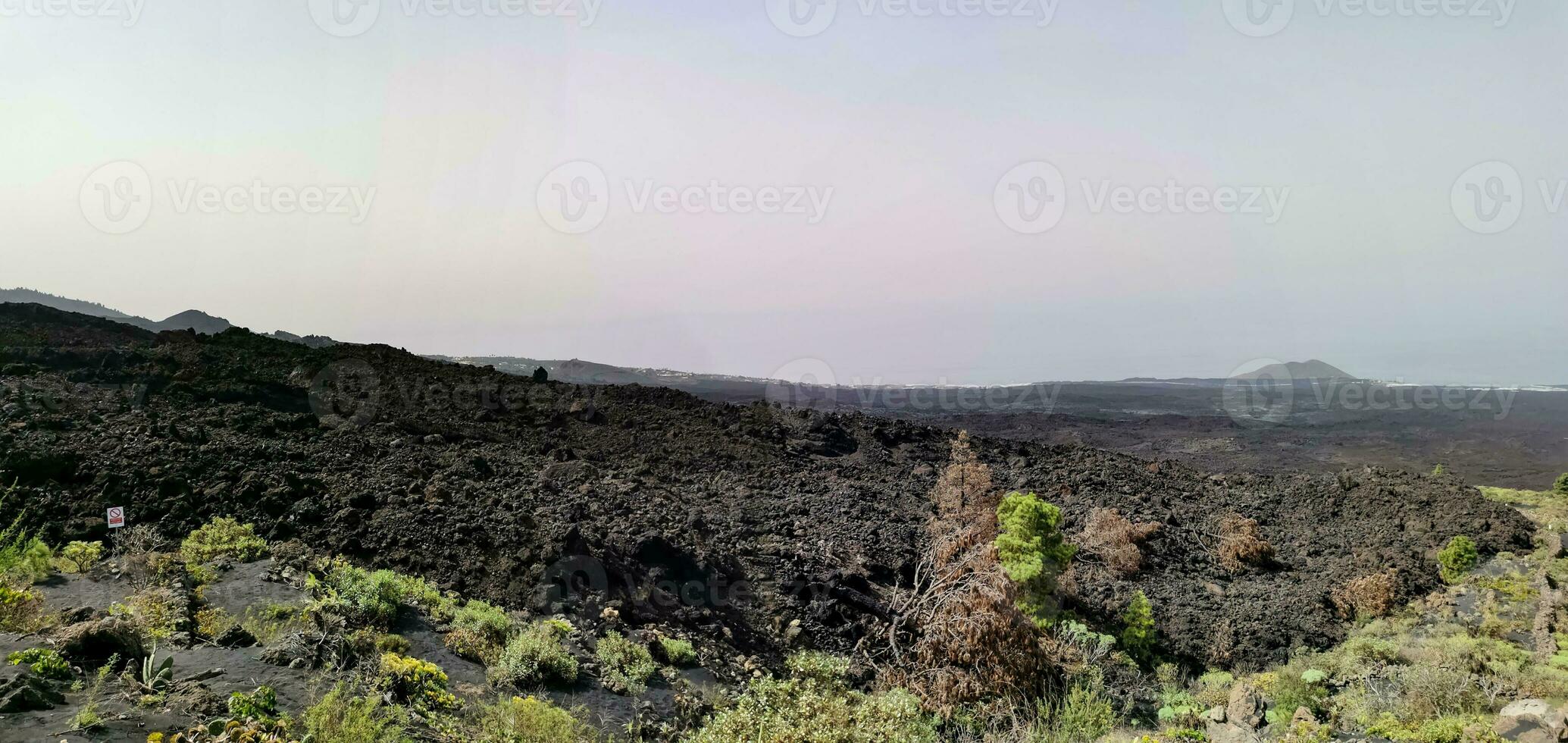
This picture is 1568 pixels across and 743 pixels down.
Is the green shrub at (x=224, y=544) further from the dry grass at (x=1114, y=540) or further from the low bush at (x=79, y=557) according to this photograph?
the dry grass at (x=1114, y=540)

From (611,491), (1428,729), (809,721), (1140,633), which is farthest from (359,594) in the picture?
(1140,633)

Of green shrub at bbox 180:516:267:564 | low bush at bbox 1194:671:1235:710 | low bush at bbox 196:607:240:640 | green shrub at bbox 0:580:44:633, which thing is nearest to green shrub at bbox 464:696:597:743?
low bush at bbox 196:607:240:640

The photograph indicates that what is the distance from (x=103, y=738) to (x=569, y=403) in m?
15.3

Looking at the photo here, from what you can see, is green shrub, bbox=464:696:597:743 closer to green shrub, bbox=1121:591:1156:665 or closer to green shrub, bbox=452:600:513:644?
green shrub, bbox=452:600:513:644

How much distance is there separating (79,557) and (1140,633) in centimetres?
1588

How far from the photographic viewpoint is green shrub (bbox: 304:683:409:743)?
5.47 meters

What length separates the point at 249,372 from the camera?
1689 cm

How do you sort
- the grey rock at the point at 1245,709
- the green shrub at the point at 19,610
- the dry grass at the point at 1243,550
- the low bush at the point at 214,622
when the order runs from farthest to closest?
the dry grass at the point at 1243,550 < the grey rock at the point at 1245,709 < the low bush at the point at 214,622 < the green shrub at the point at 19,610

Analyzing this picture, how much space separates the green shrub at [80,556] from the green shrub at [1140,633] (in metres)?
15.6

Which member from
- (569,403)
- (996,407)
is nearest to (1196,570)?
(569,403)

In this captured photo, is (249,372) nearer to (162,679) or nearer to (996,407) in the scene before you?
(162,679)

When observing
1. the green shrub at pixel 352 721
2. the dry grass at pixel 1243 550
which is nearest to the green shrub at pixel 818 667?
the green shrub at pixel 352 721

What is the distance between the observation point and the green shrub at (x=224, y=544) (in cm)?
986

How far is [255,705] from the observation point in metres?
5.67
